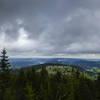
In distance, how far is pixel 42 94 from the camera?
43.1 meters

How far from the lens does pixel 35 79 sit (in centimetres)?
6147

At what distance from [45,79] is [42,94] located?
679 inches

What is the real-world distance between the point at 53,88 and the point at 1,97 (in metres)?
24.3

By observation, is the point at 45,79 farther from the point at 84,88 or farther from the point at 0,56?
the point at 0,56

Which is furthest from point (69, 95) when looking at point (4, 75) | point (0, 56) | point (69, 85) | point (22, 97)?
point (0, 56)

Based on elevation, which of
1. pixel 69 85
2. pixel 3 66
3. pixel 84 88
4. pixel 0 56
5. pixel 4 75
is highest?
pixel 0 56

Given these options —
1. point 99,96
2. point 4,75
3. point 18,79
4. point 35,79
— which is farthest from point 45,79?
point 4,75

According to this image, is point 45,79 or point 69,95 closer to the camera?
point 69,95

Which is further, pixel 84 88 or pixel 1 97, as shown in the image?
pixel 84 88

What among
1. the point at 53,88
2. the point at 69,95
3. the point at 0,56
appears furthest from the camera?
the point at 53,88

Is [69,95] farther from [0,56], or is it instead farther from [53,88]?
[0,56]

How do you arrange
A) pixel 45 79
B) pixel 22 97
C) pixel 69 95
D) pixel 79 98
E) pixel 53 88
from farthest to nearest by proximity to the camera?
pixel 45 79 → pixel 53 88 → pixel 22 97 → pixel 79 98 → pixel 69 95

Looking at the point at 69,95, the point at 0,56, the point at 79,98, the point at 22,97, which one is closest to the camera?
the point at 0,56

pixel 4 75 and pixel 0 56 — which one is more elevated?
pixel 0 56
